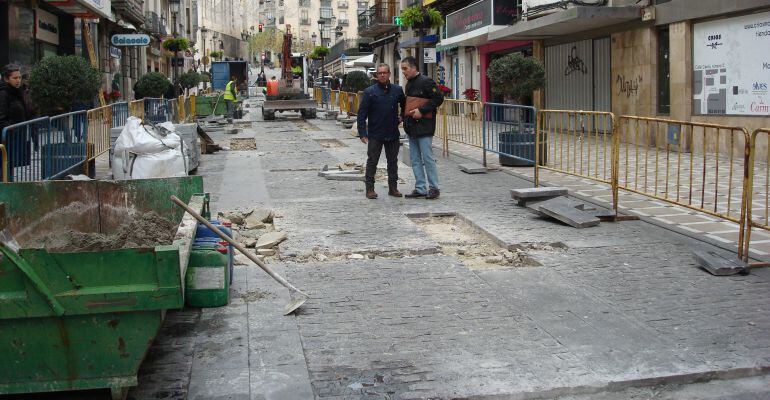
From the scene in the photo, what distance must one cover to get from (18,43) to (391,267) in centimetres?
1816

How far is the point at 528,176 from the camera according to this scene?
11883mm

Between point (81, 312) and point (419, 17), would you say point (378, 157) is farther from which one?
point (419, 17)

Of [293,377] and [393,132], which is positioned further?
[393,132]

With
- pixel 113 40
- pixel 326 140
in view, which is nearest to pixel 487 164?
pixel 326 140

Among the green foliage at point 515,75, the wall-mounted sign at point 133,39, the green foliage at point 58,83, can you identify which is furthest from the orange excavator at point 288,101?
the green foliage at point 58,83

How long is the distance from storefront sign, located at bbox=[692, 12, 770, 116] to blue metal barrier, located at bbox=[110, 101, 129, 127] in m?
10.9

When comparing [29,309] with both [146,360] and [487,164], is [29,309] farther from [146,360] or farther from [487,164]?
[487,164]

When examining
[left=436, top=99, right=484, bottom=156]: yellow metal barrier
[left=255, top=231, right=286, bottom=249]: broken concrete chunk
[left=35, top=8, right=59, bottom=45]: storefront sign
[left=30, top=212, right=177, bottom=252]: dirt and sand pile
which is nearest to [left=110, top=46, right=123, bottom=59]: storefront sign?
[left=35, top=8, right=59, bottom=45]: storefront sign

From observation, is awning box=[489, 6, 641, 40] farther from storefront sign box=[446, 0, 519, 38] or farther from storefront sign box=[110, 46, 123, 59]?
storefront sign box=[110, 46, 123, 59]

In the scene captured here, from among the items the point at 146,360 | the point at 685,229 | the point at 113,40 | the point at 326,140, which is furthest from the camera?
the point at 113,40

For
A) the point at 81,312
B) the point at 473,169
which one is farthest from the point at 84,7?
the point at 81,312

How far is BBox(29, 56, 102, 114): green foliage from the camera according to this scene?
1128 centimetres

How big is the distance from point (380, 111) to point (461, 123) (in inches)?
187

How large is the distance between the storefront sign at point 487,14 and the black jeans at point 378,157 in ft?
52.8
